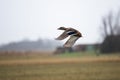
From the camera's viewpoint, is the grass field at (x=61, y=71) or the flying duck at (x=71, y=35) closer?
the flying duck at (x=71, y=35)

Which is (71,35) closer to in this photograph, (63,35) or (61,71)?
(63,35)

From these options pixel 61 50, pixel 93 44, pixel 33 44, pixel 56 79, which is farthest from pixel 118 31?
pixel 33 44

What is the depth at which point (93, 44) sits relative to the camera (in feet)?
221

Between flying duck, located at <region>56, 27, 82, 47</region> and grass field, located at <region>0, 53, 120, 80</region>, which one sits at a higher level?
flying duck, located at <region>56, 27, 82, 47</region>

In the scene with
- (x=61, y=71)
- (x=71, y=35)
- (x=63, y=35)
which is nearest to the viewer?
(x=63, y=35)

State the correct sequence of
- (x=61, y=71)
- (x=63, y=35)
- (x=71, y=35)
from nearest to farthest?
(x=63, y=35)
(x=71, y=35)
(x=61, y=71)

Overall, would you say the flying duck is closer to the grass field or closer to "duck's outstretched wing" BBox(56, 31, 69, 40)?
"duck's outstretched wing" BBox(56, 31, 69, 40)

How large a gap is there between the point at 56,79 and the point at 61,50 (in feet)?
168

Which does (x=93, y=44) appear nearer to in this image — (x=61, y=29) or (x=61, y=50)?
(x=61, y=50)

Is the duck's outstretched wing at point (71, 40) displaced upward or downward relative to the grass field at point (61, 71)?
upward

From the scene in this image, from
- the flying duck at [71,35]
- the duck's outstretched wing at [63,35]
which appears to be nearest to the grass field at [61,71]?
the flying duck at [71,35]

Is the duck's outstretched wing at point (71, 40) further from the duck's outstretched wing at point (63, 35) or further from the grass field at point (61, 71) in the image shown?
the grass field at point (61, 71)

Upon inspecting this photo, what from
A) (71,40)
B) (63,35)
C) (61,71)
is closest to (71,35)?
(71,40)

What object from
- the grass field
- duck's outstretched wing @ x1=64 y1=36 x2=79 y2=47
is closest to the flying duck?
duck's outstretched wing @ x1=64 y1=36 x2=79 y2=47
